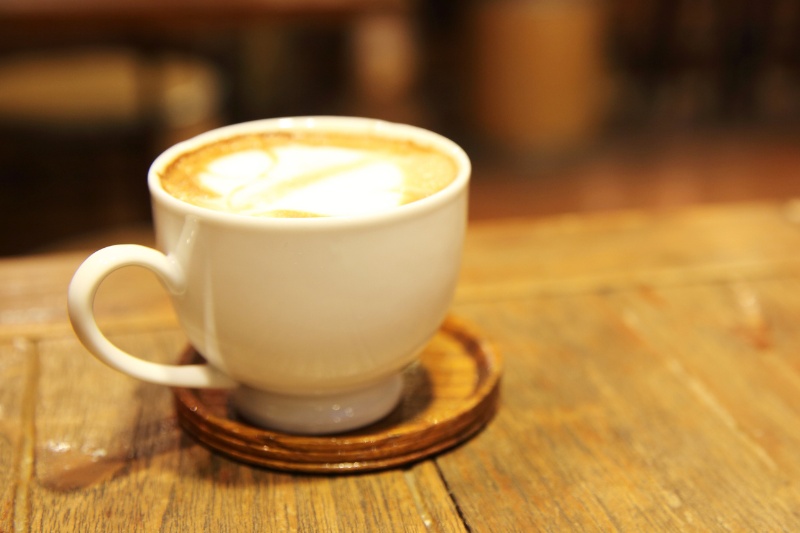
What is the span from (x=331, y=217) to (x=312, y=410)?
0.49 feet

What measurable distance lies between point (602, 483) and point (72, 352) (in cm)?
43

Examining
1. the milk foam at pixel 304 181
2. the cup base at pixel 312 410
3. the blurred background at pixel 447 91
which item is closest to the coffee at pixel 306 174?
the milk foam at pixel 304 181

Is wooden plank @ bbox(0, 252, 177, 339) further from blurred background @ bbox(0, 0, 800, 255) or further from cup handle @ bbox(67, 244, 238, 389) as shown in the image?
blurred background @ bbox(0, 0, 800, 255)

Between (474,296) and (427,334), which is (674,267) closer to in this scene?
(474,296)

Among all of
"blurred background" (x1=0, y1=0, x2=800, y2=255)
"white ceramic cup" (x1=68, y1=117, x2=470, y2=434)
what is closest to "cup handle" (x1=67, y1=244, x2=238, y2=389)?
"white ceramic cup" (x1=68, y1=117, x2=470, y2=434)

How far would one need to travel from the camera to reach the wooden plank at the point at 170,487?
0.47 m

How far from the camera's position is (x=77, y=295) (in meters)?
0.47

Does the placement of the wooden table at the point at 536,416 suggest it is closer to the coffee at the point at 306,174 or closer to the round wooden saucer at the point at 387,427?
the round wooden saucer at the point at 387,427

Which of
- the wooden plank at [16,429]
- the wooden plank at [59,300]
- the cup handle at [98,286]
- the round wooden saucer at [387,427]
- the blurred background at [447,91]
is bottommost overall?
the blurred background at [447,91]

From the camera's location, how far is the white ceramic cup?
47 centimetres

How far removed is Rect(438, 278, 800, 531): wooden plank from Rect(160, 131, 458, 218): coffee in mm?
180

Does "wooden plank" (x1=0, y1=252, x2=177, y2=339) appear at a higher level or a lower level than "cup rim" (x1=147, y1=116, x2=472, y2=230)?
lower

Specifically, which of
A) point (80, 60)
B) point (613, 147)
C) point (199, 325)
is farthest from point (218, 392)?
point (613, 147)

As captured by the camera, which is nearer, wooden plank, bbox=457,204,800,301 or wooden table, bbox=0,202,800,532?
wooden table, bbox=0,202,800,532
